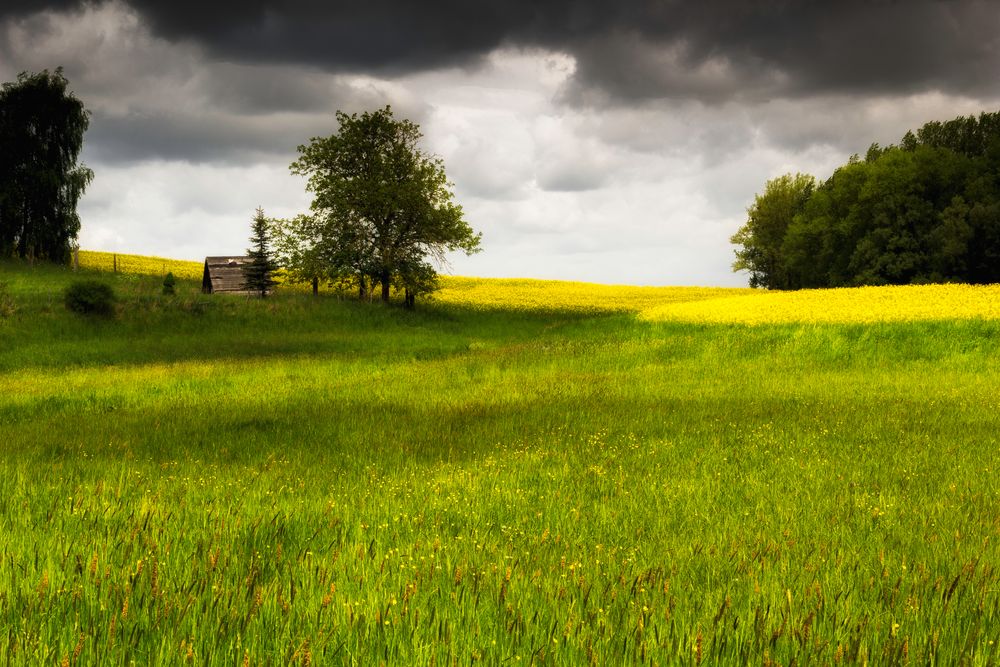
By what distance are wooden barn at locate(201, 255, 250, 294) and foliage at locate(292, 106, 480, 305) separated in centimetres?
550

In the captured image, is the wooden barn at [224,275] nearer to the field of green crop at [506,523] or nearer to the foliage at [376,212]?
the foliage at [376,212]

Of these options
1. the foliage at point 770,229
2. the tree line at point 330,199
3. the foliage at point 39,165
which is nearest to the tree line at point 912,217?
the foliage at point 770,229

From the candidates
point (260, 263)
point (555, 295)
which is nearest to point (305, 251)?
point (260, 263)

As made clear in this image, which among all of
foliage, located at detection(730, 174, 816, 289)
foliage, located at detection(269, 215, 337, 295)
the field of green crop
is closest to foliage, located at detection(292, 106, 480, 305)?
foliage, located at detection(269, 215, 337, 295)

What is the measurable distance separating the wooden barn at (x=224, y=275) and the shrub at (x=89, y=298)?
15079 millimetres

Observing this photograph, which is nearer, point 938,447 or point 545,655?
point 545,655

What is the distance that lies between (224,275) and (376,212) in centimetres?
1315

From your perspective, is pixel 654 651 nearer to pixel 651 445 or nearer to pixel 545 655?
pixel 545 655

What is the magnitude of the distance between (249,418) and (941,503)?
10.4 m

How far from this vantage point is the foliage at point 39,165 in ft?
151

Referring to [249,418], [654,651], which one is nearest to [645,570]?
[654,651]

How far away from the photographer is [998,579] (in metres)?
4.29

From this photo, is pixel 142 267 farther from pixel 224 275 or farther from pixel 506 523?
pixel 506 523

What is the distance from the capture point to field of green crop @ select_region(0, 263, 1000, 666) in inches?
125
